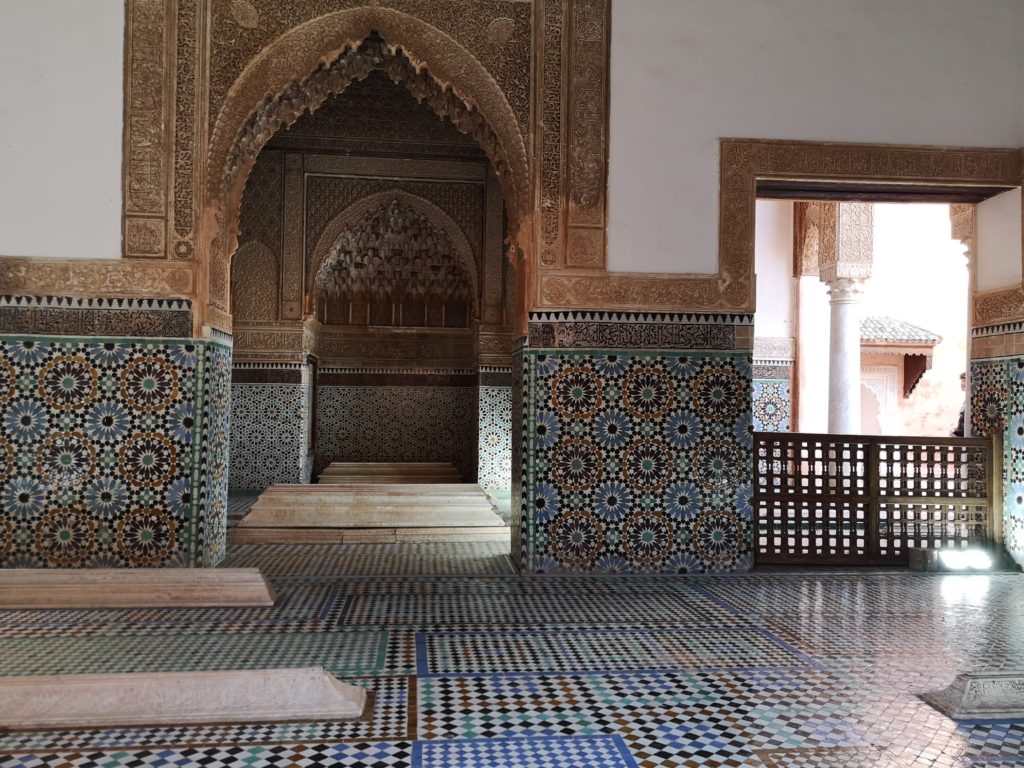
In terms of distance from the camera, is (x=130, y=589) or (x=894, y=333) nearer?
(x=130, y=589)

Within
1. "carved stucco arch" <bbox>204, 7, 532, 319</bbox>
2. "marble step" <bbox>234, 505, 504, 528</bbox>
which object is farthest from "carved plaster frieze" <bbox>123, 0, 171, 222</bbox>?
"marble step" <bbox>234, 505, 504, 528</bbox>

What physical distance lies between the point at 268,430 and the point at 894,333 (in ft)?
25.3

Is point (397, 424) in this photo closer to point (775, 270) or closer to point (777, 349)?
point (777, 349)

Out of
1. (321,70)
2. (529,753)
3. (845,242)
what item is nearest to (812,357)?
(845,242)

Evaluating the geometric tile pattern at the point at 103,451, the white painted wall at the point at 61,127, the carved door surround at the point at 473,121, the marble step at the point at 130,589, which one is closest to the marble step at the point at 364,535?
the geometric tile pattern at the point at 103,451

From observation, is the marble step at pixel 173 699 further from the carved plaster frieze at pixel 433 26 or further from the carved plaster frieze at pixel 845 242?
the carved plaster frieze at pixel 845 242

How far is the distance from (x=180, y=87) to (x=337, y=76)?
668 millimetres

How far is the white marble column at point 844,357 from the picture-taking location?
263 inches

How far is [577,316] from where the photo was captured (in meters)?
3.67

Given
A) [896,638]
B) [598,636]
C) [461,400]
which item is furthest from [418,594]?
[461,400]

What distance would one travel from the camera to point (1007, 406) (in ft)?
13.0

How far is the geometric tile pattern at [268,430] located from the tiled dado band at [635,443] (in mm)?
3661

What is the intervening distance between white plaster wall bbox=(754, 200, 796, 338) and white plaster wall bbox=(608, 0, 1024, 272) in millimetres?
3569

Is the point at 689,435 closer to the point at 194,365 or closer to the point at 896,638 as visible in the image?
the point at 896,638
